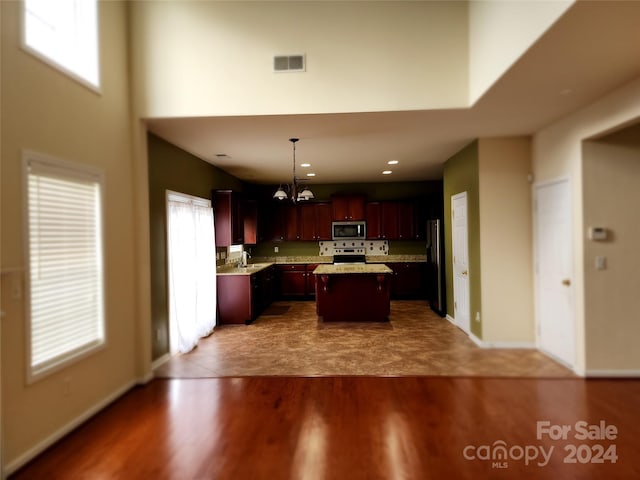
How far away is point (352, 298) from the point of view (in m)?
6.05

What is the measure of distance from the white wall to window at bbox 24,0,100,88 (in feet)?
11.5

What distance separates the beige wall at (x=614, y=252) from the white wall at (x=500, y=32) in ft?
4.61

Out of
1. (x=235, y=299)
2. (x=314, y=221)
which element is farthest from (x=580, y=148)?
(x=314, y=221)

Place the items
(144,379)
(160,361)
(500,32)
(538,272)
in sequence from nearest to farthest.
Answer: (500,32), (144,379), (160,361), (538,272)

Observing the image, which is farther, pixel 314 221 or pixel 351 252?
pixel 351 252

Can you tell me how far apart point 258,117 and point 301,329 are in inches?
136

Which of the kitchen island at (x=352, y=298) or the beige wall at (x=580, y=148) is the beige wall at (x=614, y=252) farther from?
the kitchen island at (x=352, y=298)

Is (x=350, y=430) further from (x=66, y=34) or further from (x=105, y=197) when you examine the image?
(x=66, y=34)

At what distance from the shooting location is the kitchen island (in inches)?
237

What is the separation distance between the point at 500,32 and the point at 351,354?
368cm

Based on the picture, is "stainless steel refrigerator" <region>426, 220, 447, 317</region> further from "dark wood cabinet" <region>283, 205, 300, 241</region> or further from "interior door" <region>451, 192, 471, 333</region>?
"dark wood cabinet" <region>283, 205, 300, 241</region>

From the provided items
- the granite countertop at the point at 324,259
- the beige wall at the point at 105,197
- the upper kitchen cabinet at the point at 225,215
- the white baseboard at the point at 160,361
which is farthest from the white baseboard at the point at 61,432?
the granite countertop at the point at 324,259

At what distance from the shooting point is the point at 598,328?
11.5 feet

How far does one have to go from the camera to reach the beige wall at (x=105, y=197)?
7.46 ft
